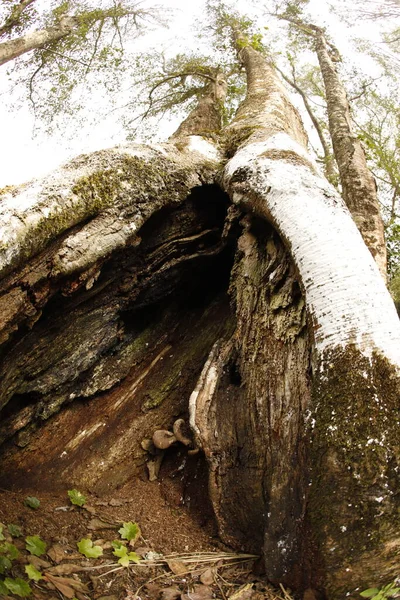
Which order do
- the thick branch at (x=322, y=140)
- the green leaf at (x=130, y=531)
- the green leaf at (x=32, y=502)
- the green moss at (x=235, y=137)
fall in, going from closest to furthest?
the green leaf at (x=130, y=531)
the green leaf at (x=32, y=502)
the green moss at (x=235, y=137)
the thick branch at (x=322, y=140)

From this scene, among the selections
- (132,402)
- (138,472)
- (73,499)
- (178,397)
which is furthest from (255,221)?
(73,499)

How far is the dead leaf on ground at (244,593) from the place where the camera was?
1.76 m

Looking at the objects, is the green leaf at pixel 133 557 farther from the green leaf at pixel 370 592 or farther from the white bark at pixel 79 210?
the white bark at pixel 79 210

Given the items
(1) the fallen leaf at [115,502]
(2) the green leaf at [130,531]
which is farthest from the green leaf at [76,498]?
(2) the green leaf at [130,531]

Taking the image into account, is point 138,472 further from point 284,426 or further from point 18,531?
point 284,426

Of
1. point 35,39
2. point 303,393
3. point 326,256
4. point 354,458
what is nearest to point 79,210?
point 326,256

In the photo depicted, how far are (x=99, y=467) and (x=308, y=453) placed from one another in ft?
5.21

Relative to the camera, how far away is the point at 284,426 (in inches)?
81.1

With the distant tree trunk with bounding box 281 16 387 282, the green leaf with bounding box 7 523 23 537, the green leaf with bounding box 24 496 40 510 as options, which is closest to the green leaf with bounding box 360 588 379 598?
the green leaf with bounding box 7 523 23 537

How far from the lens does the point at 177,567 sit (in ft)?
6.51

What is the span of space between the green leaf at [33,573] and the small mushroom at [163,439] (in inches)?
43.3

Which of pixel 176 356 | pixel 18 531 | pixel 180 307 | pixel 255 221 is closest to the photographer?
pixel 18 531

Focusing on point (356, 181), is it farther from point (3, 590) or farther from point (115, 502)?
point (3, 590)

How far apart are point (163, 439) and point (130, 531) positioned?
2.07 feet
